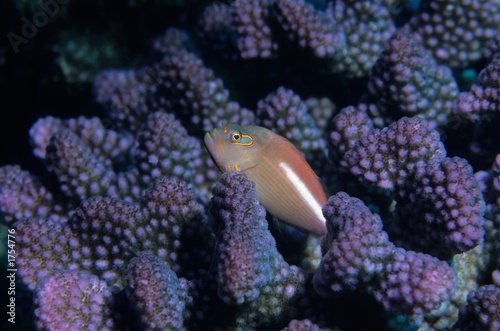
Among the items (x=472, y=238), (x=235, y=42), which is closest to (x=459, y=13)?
(x=235, y=42)

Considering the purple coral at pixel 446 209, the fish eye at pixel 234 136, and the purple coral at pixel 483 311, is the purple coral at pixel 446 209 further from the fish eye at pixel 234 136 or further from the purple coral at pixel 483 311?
the fish eye at pixel 234 136

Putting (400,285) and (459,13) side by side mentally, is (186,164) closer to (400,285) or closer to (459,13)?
(400,285)

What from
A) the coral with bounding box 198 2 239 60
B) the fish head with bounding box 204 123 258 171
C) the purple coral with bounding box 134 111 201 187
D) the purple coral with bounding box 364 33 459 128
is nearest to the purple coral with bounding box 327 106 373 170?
the purple coral with bounding box 364 33 459 128

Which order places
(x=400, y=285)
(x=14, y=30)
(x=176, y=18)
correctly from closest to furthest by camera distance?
(x=400, y=285) → (x=14, y=30) → (x=176, y=18)

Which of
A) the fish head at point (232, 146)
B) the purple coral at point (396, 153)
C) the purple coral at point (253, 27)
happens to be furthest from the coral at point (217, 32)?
the purple coral at point (396, 153)

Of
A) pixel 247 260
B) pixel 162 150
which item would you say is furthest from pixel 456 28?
pixel 247 260

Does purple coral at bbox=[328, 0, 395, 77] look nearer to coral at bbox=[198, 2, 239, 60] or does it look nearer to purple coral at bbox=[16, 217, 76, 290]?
coral at bbox=[198, 2, 239, 60]

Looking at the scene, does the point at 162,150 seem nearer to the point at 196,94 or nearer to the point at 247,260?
the point at 196,94
